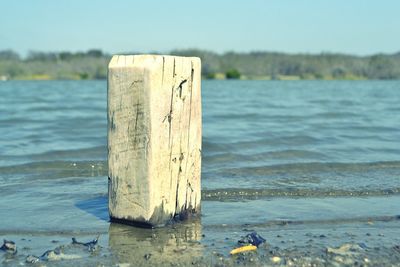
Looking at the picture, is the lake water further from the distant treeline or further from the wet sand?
the distant treeline

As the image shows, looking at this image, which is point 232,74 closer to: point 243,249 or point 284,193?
point 284,193

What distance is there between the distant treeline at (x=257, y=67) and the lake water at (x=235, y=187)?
60.3m

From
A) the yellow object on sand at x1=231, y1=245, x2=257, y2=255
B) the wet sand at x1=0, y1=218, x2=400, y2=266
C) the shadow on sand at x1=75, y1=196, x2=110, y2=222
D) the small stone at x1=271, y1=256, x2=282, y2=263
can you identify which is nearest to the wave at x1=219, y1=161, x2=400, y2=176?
the shadow on sand at x1=75, y1=196, x2=110, y2=222

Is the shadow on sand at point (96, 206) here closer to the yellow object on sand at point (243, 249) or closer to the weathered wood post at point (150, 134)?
the weathered wood post at point (150, 134)

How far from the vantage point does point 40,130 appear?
1379 centimetres

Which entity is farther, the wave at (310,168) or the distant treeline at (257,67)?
the distant treeline at (257,67)

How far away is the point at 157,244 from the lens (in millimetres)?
4648

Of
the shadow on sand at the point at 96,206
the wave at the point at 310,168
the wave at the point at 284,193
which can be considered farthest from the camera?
the wave at the point at 310,168

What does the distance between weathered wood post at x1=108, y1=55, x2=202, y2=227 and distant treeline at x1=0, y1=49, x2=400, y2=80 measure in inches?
2673

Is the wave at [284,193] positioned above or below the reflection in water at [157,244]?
below

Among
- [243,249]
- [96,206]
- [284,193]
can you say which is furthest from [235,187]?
[243,249]

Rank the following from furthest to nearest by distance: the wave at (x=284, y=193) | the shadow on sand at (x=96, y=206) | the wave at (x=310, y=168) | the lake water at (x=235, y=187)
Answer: the wave at (x=310, y=168), the wave at (x=284, y=193), the shadow on sand at (x=96, y=206), the lake water at (x=235, y=187)

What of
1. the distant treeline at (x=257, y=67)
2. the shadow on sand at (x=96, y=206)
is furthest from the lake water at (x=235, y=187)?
the distant treeline at (x=257, y=67)

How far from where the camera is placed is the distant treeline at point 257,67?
74950 millimetres
